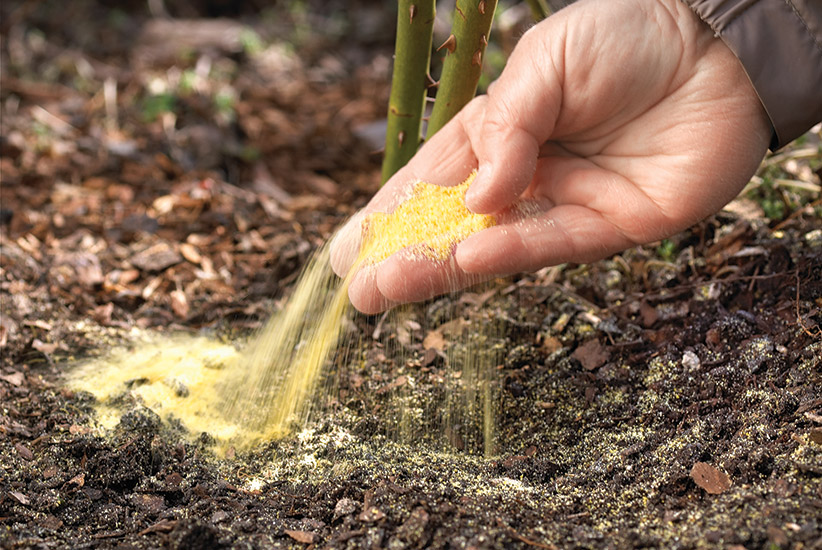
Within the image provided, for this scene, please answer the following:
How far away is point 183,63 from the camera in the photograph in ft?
15.7

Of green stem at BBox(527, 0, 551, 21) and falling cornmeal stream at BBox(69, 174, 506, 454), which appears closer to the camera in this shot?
falling cornmeal stream at BBox(69, 174, 506, 454)

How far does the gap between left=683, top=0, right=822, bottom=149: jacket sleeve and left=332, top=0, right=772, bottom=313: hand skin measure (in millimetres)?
80

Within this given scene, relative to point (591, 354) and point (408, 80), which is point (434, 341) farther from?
point (408, 80)

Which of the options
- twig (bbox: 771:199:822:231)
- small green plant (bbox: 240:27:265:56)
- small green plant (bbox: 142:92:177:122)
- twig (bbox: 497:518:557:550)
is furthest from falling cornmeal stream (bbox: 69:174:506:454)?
small green plant (bbox: 240:27:265:56)

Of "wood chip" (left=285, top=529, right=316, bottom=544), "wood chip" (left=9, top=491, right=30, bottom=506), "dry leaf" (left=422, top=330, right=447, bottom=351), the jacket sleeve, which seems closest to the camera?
"wood chip" (left=285, top=529, right=316, bottom=544)

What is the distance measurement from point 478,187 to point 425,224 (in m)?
0.22

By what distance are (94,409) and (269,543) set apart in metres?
0.82

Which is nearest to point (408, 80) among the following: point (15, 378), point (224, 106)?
point (15, 378)

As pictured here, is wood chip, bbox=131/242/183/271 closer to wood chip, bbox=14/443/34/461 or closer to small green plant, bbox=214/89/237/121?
wood chip, bbox=14/443/34/461

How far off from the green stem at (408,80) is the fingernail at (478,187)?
51 cm

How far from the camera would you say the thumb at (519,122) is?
188cm

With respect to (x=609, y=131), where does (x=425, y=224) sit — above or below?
below

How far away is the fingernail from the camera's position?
6.19 feet

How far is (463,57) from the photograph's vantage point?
2.15m
